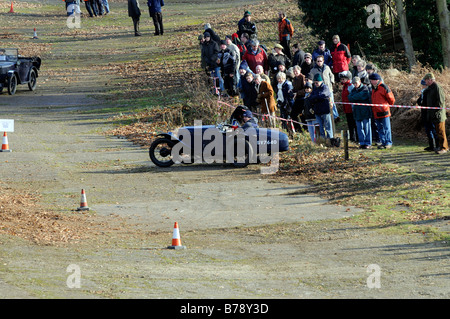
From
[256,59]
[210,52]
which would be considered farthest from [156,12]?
[256,59]

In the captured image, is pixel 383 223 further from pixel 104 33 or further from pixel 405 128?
pixel 104 33

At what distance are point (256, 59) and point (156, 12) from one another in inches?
646

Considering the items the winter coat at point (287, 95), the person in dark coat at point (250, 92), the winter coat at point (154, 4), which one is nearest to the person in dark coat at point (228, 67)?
the person in dark coat at point (250, 92)

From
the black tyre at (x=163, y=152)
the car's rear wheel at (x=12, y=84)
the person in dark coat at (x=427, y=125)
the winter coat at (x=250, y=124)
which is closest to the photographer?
the person in dark coat at (x=427, y=125)

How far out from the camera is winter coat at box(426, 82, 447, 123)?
57.0 ft

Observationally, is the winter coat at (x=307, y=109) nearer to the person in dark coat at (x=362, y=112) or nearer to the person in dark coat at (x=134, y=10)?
the person in dark coat at (x=362, y=112)

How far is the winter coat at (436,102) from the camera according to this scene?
1738 centimetres

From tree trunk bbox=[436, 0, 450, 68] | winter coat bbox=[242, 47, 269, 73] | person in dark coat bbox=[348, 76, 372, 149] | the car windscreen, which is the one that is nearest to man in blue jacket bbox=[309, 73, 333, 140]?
person in dark coat bbox=[348, 76, 372, 149]

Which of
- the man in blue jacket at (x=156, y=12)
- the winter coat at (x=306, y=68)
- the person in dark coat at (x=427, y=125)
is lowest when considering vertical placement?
the person in dark coat at (x=427, y=125)

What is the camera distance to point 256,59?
23.1 metres

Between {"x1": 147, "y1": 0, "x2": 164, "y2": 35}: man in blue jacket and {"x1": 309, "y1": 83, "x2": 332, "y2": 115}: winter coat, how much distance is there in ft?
65.9

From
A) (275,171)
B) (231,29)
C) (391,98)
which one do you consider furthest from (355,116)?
(231,29)

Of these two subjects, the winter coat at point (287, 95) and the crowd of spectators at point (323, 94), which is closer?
the crowd of spectators at point (323, 94)

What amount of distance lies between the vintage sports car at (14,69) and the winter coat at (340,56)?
12780 millimetres
